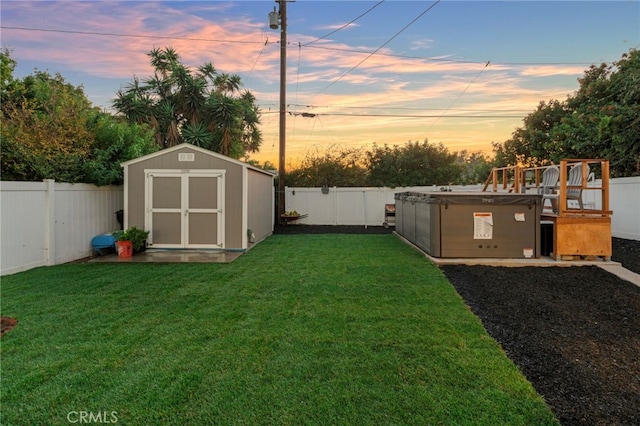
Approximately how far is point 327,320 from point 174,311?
169 cm

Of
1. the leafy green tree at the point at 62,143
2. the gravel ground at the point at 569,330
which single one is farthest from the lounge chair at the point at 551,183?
the leafy green tree at the point at 62,143

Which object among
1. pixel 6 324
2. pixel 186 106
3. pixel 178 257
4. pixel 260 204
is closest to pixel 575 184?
pixel 260 204

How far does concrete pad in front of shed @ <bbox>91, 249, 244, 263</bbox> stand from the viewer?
6684mm

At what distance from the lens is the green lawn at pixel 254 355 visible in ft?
6.71

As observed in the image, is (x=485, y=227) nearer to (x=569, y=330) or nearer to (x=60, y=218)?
(x=569, y=330)

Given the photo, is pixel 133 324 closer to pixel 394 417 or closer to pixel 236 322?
pixel 236 322

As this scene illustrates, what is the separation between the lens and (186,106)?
50.5 feet

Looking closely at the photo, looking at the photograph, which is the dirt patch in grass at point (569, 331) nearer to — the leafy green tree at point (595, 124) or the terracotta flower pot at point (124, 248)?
the terracotta flower pot at point (124, 248)

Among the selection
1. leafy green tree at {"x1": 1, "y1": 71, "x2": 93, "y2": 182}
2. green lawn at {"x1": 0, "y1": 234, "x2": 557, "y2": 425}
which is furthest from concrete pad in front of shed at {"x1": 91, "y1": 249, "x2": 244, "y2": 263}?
leafy green tree at {"x1": 1, "y1": 71, "x2": 93, "y2": 182}

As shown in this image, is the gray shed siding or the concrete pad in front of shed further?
the gray shed siding

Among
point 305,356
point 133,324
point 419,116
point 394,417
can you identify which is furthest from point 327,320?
point 419,116

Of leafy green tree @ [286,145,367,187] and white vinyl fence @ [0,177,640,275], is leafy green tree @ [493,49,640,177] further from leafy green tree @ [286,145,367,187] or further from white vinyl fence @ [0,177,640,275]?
leafy green tree @ [286,145,367,187]

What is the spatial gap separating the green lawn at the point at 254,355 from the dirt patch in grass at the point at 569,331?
20 cm

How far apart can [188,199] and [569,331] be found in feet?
23.4
